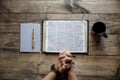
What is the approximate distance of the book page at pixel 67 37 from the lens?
1679mm

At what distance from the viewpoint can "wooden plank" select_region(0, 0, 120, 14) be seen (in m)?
1.70

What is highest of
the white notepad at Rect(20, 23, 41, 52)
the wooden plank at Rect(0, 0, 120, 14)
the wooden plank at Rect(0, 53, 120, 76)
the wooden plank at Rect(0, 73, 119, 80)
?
the wooden plank at Rect(0, 0, 120, 14)

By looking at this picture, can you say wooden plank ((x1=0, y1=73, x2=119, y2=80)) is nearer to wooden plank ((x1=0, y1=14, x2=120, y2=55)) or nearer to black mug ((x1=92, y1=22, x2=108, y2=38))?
wooden plank ((x1=0, y1=14, x2=120, y2=55))

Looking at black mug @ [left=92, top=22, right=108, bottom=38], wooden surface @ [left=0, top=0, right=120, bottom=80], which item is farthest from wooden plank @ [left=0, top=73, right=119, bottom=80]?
black mug @ [left=92, top=22, right=108, bottom=38]

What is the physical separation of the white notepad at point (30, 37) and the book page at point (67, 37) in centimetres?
7

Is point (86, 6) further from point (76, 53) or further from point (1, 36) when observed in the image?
point (1, 36)

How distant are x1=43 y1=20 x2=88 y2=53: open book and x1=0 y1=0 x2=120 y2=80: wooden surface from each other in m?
0.04

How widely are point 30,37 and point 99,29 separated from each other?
20.2 inches

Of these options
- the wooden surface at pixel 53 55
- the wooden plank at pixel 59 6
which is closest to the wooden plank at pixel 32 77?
the wooden surface at pixel 53 55

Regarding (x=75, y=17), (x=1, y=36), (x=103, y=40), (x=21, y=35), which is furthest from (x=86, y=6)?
(x=1, y=36)

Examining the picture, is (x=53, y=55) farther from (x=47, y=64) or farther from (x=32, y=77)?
(x=32, y=77)

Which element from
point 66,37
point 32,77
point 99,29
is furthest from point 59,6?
point 32,77

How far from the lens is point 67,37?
66.4 inches

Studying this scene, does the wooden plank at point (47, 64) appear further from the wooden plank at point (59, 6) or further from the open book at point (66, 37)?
the wooden plank at point (59, 6)
